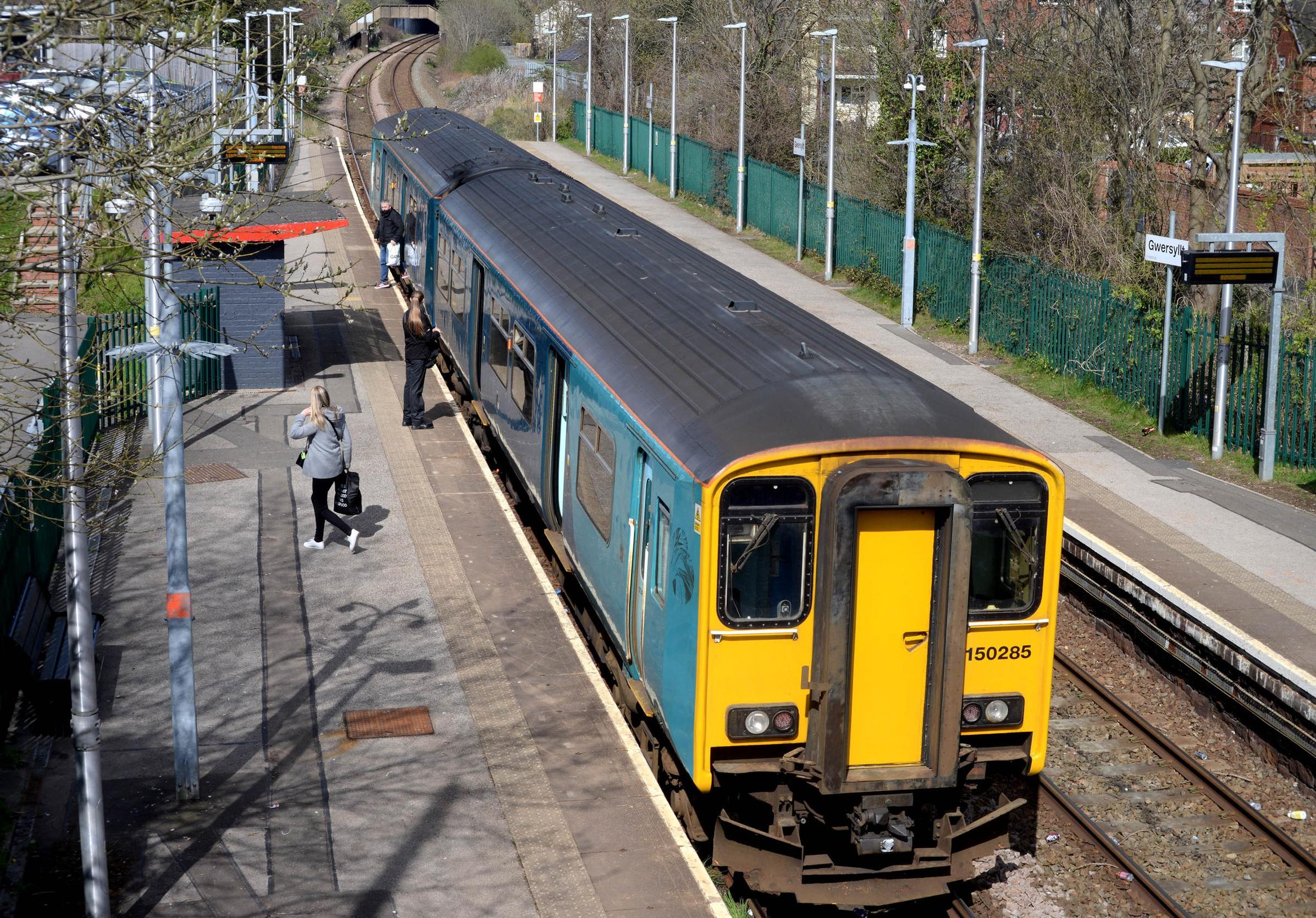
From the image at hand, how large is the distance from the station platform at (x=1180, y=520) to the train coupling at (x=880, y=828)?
16.2 feet

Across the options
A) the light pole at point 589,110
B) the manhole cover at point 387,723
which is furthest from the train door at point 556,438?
the light pole at point 589,110

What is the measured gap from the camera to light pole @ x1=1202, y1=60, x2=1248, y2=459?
17.3m

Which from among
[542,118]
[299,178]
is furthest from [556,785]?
[542,118]

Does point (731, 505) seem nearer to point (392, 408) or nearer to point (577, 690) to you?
point (577, 690)

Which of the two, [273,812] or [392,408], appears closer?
[273,812]

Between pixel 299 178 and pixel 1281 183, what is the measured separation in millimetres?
27480

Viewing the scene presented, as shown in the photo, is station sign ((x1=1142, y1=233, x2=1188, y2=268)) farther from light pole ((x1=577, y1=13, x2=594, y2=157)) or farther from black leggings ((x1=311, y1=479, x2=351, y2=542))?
light pole ((x1=577, y1=13, x2=594, y2=157))

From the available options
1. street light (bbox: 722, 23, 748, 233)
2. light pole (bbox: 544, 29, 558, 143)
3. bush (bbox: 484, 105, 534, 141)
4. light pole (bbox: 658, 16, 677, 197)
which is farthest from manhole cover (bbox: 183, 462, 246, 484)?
bush (bbox: 484, 105, 534, 141)

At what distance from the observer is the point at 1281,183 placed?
21609 mm

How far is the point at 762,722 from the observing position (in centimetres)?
751

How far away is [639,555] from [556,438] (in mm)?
3106

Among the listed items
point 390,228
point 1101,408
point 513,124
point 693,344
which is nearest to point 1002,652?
point 693,344

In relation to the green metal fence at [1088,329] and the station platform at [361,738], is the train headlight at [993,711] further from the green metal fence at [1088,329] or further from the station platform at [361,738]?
the green metal fence at [1088,329]

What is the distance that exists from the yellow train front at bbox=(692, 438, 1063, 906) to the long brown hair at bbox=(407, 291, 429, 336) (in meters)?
10.3
